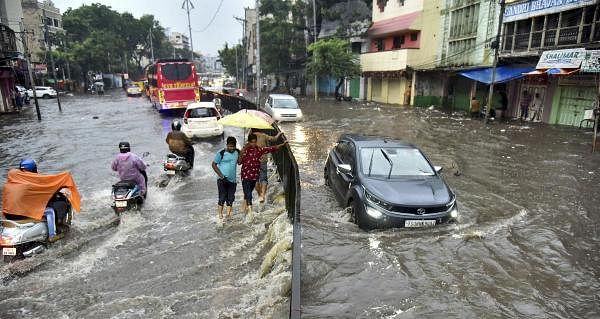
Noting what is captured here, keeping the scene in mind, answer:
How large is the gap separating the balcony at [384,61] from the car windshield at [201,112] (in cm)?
1991

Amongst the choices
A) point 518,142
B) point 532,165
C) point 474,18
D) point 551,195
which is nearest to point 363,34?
point 474,18

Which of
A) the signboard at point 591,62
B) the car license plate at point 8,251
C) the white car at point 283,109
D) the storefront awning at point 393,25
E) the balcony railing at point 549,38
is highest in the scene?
the storefront awning at point 393,25

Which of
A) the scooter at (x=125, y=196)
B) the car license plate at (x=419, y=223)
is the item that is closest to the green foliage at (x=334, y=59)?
the scooter at (x=125, y=196)

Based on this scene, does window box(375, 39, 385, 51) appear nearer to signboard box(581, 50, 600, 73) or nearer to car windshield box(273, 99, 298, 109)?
car windshield box(273, 99, 298, 109)

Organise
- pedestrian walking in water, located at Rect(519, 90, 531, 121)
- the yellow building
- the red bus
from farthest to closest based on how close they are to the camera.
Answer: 1. the yellow building
2. the red bus
3. pedestrian walking in water, located at Rect(519, 90, 531, 121)

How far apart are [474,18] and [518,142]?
13400 millimetres

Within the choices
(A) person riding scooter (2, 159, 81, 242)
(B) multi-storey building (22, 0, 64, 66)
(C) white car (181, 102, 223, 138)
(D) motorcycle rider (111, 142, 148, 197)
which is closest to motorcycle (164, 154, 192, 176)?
(D) motorcycle rider (111, 142, 148, 197)

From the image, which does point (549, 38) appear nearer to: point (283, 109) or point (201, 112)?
point (283, 109)

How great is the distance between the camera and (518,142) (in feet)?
54.9

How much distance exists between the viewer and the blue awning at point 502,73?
21322 millimetres

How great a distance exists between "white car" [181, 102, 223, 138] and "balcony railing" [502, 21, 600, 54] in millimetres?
15945

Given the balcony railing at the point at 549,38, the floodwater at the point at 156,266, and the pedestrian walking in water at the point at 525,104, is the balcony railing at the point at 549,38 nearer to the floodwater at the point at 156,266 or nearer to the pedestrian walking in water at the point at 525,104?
the pedestrian walking in water at the point at 525,104

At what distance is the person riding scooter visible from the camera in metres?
6.54

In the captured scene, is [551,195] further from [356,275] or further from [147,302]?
[147,302]
